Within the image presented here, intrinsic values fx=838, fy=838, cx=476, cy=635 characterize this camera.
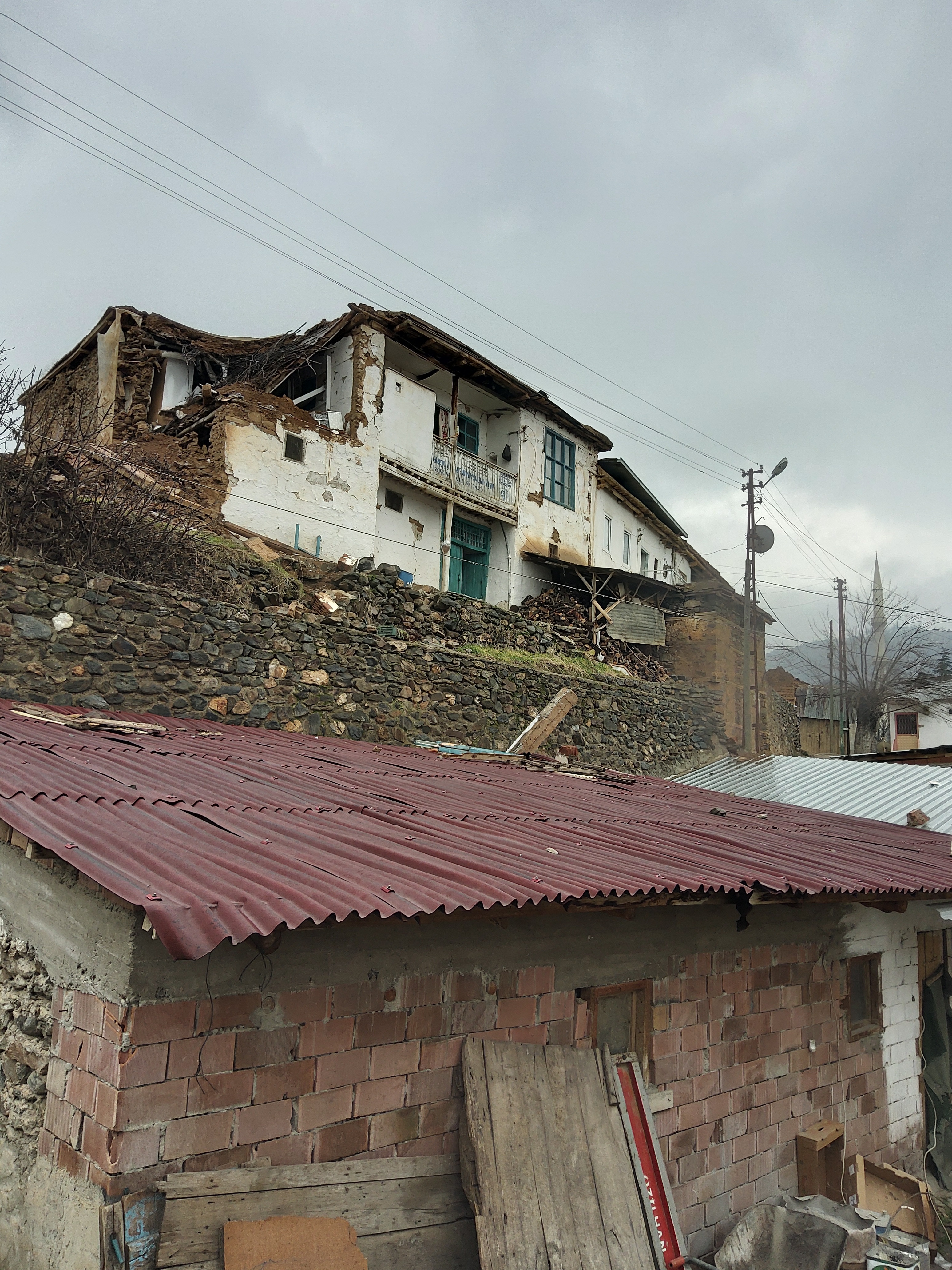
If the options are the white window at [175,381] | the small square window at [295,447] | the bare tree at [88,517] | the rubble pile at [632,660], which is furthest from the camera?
the rubble pile at [632,660]

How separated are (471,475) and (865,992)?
16.3 m

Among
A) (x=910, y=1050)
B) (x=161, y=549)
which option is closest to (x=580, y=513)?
(x=161, y=549)

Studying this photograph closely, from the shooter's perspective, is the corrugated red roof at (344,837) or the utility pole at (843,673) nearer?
the corrugated red roof at (344,837)

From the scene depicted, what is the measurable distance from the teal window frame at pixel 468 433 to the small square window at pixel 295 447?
19.8 feet

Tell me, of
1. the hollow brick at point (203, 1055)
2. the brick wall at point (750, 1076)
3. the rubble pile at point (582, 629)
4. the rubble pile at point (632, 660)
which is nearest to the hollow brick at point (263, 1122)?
the hollow brick at point (203, 1055)

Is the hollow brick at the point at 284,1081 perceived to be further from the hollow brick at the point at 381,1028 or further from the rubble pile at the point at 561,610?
the rubble pile at the point at 561,610

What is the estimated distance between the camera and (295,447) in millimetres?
17219

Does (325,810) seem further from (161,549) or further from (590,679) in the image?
(590,679)

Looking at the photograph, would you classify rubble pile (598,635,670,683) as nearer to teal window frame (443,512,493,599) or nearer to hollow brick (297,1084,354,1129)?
teal window frame (443,512,493,599)

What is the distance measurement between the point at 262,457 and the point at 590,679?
765 cm

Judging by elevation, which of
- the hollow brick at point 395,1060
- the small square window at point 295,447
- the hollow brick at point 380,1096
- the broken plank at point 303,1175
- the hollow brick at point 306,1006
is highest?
the small square window at point 295,447

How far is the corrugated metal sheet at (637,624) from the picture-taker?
22.3 metres

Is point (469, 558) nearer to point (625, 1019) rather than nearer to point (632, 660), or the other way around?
point (632, 660)

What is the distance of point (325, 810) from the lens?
196 inches
